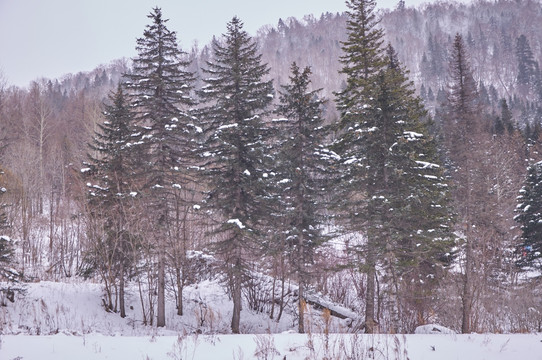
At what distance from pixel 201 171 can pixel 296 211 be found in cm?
505

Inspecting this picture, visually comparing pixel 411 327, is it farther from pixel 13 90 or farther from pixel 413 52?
pixel 413 52

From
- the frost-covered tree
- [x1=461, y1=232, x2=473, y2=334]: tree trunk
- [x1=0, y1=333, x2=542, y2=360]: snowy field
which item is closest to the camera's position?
[x1=0, y1=333, x2=542, y2=360]: snowy field

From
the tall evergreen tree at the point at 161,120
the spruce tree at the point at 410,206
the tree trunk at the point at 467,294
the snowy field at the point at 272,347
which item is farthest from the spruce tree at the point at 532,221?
the tall evergreen tree at the point at 161,120

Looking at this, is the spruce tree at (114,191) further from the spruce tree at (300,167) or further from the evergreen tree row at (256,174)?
the spruce tree at (300,167)

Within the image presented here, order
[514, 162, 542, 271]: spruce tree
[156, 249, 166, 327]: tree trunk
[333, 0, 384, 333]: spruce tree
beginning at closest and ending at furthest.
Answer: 1. [333, 0, 384, 333]: spruce tree
2. [156, 249, 166, 327]: tree trunk
3. [514, 162, 542, 271]: spruce tree

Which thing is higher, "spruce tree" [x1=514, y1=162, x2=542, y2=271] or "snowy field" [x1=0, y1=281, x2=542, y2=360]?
"spruce tree" [x1=514, y1=162, x2=542, y2=271]

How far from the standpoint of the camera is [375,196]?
1494cm

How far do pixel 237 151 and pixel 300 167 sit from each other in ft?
10.6

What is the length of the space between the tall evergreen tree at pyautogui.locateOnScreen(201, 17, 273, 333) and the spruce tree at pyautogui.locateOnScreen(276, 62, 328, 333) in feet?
3.55

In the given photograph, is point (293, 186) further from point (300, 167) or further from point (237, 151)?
point (237, 151)

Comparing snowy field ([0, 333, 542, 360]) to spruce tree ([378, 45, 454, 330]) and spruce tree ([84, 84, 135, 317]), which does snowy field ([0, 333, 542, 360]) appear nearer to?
spruce tree ([378, 45, 454, 330])

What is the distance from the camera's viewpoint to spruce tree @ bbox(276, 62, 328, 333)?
1641 centimetres

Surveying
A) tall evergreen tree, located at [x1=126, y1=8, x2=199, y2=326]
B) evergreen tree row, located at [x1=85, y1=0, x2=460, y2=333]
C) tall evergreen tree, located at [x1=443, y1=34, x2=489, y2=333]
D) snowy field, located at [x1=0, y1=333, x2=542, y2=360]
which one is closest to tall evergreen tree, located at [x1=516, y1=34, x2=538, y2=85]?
tall evergreen tree, located at [x1=443, y1=34, x2=489, y2=333]

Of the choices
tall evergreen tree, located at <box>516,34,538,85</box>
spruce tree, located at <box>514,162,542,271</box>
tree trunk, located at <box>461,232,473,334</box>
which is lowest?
tree trunk, located at <box>461,232,473,334</box>
